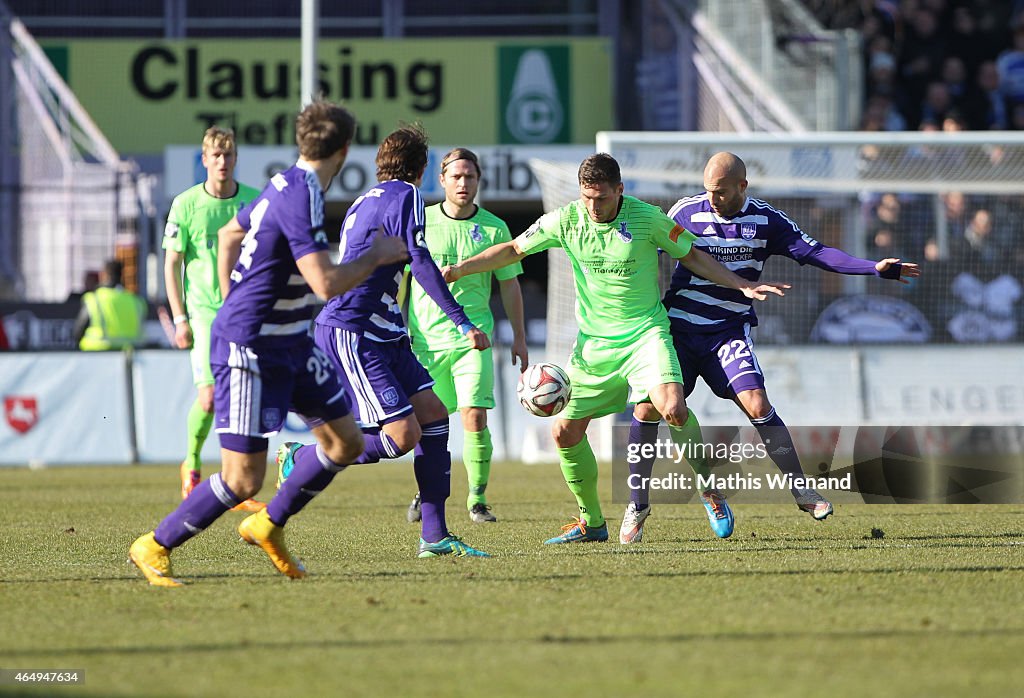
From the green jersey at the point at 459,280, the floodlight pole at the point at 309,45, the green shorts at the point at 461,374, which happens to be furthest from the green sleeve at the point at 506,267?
the floodlight pole at the point at 309,45

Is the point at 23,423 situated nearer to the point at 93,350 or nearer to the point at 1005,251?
the point at 93,350

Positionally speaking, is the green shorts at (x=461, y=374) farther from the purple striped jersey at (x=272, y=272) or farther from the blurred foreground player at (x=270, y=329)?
the purple striped jersey at (x=272, y=272)

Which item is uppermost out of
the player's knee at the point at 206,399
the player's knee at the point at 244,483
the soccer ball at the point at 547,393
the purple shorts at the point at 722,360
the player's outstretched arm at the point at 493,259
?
the player's outstretched arm at the point at 493,259

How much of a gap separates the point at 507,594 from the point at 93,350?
10.7 m

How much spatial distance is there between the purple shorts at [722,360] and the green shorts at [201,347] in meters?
3.06

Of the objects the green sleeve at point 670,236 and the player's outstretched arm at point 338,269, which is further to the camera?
the green sleeve at point 670,236

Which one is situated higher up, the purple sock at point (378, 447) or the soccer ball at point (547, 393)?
the soccer ball at point (547, 393)

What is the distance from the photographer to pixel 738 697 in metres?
4.20

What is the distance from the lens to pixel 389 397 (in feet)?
23.5

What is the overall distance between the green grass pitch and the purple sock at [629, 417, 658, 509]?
33 cm

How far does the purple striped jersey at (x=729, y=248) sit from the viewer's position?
8648mm

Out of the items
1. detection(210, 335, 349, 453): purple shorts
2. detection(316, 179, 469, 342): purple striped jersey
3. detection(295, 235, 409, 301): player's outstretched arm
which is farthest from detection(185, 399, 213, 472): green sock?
detection(295, 235, 409, 301): player's outstretched arm

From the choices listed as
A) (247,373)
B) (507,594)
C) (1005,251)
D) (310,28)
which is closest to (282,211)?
(247,373)

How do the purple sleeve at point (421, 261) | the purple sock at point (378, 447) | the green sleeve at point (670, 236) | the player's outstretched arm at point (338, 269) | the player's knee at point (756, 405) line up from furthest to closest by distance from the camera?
the player's knee at point (756, 405), the green sleeve at point (670, 236), the purple sock at point (378, 447), the purple sleeve at point (421, 261), the player's outstretched arm at point (338, 269)
